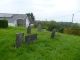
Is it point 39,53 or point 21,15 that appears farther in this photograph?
point 21,15

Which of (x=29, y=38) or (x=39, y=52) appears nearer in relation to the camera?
(x=39, y=52)

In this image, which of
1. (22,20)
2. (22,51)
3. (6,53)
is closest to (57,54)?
(22,51)

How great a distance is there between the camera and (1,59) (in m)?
13.5

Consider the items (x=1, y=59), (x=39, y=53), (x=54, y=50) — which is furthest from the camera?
(x=54, y=50)

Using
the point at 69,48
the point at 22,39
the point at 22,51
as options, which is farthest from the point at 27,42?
the point at 69,48

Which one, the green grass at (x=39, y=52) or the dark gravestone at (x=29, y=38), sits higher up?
the dark gravestone at (x=29, y=38)

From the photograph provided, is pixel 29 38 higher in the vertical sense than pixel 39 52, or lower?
higher

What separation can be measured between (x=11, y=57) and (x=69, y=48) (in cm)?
431

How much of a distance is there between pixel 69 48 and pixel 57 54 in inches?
Result: 87.3

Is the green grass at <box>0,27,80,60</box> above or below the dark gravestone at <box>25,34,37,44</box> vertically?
below

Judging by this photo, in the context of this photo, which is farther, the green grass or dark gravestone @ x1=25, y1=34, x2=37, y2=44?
dark gravestone @ x1=25, y1=34, x2=37, y2=44

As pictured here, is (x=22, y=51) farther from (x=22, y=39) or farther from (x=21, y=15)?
(x=21, y=15)

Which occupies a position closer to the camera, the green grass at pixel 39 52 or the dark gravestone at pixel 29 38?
the green grass at pixel 39 52

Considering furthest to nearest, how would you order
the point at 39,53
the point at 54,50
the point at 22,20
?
the point at 22,20 → the point at 54,50 → the point at 39,53
